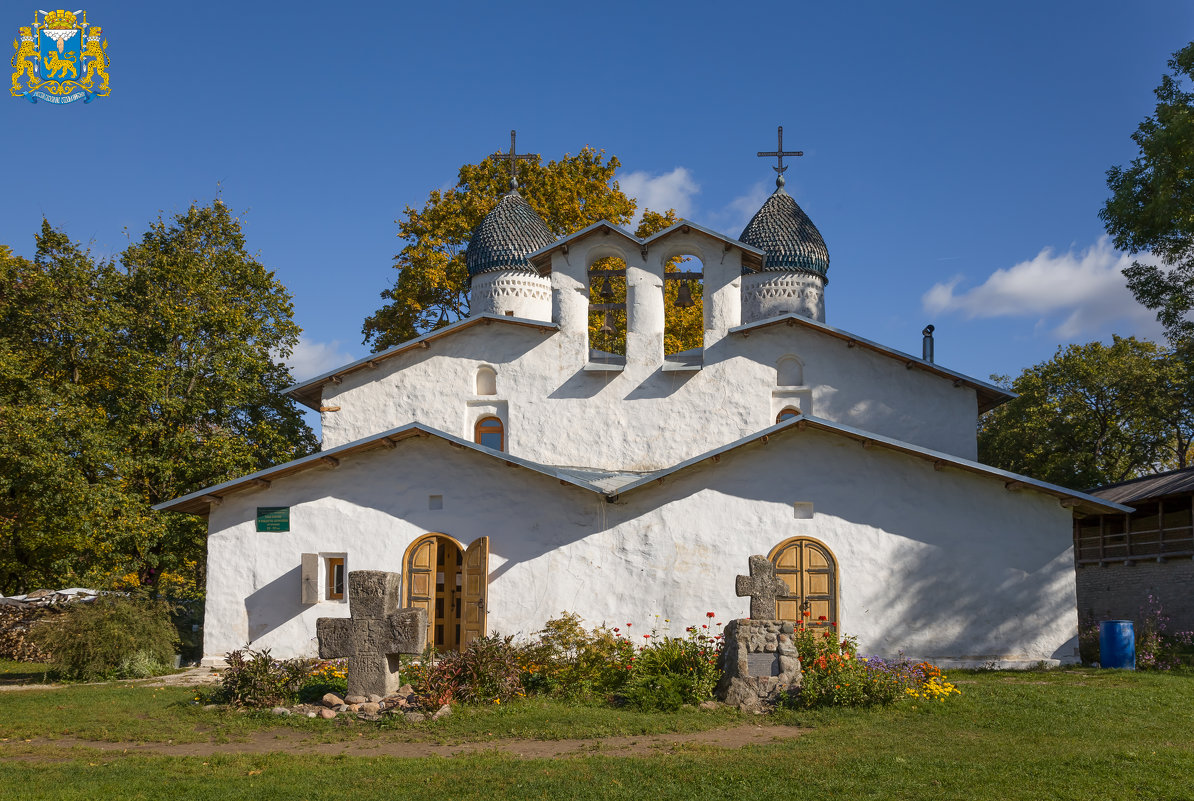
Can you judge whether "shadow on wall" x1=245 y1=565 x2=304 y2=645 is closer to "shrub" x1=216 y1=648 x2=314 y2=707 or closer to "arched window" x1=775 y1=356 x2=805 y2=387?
"shrub" x1=216 y1=648 x2=314 y2=707

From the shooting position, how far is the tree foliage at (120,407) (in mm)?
21891

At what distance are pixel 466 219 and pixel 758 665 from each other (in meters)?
21.1

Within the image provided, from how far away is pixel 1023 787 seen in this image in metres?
7.62

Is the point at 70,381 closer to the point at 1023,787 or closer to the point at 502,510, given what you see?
the point at 502,510

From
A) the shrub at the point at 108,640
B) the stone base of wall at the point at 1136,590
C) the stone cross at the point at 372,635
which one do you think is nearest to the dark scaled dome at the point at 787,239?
the stone base of wall at the point at 1136,590

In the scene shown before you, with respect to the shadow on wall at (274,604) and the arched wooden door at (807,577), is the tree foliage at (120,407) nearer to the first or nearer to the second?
the shadow on wall at (274,604)

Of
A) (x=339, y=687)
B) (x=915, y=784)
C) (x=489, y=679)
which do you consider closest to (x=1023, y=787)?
(x=915, y=784)

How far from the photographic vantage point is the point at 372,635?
37.6 ft

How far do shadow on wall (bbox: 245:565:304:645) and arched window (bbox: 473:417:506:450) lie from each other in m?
5.30

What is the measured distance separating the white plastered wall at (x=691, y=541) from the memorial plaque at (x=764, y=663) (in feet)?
13.3

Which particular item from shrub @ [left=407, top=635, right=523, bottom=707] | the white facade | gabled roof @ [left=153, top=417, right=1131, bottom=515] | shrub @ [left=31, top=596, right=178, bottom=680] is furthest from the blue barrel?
shrub @ [left=31, top=596, right=178, bottom=680]

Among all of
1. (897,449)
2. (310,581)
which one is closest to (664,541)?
(897,449)

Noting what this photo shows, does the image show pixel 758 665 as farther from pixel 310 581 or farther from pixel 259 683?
pixel 310 581

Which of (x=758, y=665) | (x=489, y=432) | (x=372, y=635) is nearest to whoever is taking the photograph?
(x=372, y=635)
